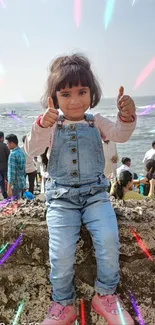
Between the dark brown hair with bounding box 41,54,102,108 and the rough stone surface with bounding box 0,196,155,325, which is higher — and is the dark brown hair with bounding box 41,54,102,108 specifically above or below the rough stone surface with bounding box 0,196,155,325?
above

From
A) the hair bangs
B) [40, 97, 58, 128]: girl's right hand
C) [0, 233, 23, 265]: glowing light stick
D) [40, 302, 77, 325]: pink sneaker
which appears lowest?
[40, 302, 77, 325]: pink sneaker

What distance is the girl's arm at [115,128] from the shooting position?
198cm

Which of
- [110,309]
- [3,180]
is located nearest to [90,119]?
[110,309]

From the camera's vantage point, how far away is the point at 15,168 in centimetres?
603

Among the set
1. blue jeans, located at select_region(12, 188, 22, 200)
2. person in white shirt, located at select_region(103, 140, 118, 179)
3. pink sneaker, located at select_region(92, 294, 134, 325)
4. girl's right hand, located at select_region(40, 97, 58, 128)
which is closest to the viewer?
pink sneaker, located at select_region(92, 294, 134, 325)

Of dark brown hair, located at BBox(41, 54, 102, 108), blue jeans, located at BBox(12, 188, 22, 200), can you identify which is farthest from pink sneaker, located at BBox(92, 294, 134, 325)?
blue jeans, located at BBox(12, 188, 22, 200)

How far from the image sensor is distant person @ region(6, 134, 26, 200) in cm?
600

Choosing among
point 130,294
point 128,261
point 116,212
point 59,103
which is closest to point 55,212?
point 116,212

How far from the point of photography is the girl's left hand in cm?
184

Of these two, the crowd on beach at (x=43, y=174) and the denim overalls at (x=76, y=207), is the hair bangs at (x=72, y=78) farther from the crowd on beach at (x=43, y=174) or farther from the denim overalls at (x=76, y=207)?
the crowd on beach at (x=43, y=174)

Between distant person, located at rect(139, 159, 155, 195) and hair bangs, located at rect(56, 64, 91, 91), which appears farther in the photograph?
distant person, located at rect(139, 159, 155, 195)

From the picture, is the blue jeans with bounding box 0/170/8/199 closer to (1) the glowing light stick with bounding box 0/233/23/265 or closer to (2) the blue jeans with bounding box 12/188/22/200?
(2) the blue jeans with bounding box 12/188/22/200

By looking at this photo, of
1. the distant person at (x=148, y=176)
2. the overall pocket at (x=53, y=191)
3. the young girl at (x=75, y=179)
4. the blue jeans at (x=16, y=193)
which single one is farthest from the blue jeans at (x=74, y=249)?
the distant person at (x=148, y=176)

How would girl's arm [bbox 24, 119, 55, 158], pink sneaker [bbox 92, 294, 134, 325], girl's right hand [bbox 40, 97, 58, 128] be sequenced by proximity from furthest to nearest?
1. girl's arm [bbox 24, 119, 55, 158]
2. girl's right hand [bbox 40, 97, 58, 128]
3. pink sneaker [bbox 92, 294, 134, 325]
